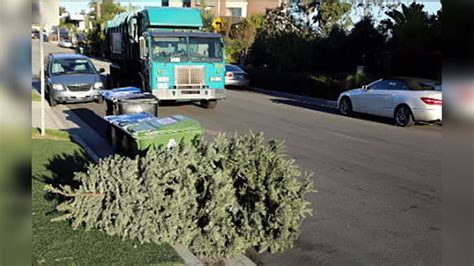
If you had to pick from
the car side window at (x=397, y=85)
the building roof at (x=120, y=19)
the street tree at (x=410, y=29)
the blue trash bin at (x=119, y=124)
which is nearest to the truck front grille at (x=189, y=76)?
the building roof at (x=120, y=19)

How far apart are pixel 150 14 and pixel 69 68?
4.16 meters

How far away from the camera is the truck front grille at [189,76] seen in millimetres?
16469

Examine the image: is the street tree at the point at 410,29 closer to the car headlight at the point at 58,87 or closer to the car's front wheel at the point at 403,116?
the car's front wheel at the point at 403,116

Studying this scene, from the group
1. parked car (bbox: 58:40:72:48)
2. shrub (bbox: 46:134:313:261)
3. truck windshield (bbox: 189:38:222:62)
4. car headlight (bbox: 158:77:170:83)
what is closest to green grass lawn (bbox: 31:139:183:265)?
shrub (bbox: 46:134:313:261)

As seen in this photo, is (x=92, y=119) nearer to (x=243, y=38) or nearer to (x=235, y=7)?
(x=243, y=38)

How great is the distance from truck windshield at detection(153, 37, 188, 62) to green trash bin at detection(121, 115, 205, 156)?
923 cm

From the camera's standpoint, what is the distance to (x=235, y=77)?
1073 inches

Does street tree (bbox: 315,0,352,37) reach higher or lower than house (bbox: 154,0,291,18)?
lower

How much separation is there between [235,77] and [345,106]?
436 inches

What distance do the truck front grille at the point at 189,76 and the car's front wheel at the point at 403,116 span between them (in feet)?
19.9

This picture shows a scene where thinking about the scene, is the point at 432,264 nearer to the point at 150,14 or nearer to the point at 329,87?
the point at 150,14

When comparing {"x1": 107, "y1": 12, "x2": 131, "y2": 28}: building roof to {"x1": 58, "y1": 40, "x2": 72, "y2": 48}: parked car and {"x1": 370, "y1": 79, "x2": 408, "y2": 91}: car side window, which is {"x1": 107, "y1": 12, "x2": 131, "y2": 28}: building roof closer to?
{"x1": 370, "y1": 79, "x2": 408, "y2": 91}: car side window

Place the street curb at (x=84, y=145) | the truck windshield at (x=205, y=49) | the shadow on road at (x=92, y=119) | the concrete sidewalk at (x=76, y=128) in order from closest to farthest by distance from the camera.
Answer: the street curb at (x=84, y=145) → the concrete sidewalk at (x=76, y=128) → the shadow on road at (x=92, y=119) → the truck windshield at (x=205, y=49)

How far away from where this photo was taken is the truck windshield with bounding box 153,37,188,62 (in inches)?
643
